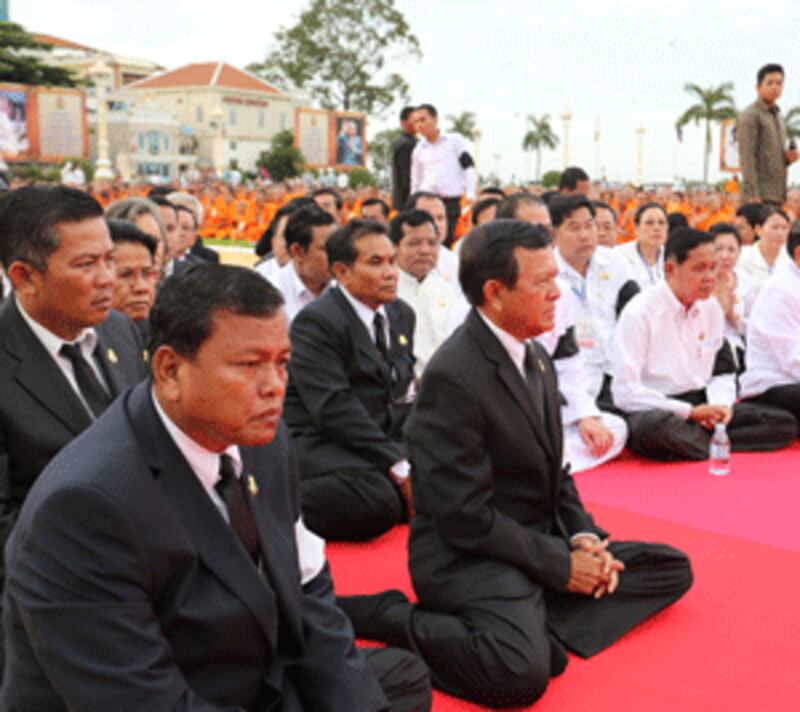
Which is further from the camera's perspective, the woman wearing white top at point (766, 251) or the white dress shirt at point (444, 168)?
the white dress shirt at point (444, 168)

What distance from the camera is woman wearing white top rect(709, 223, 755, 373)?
5953 mm

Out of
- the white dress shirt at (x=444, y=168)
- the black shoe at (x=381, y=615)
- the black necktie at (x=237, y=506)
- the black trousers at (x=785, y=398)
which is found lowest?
the black shoe at (x=381, y=615)

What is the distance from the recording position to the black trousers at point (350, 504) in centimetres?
351

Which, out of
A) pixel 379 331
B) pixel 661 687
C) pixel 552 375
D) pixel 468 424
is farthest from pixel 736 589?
pixel 379 331

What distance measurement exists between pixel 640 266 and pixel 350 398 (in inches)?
118

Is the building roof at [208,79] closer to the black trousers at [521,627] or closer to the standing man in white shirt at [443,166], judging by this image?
the standing man in white shirt at [443,166]

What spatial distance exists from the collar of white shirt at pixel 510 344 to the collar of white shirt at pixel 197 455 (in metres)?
1.23

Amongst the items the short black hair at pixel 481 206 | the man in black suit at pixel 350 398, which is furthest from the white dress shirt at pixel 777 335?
the man in black suit at pixel 350 398

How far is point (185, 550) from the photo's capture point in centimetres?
146

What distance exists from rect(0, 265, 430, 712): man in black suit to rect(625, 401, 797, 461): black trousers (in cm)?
304

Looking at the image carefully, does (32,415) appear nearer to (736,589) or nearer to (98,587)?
(98,587)

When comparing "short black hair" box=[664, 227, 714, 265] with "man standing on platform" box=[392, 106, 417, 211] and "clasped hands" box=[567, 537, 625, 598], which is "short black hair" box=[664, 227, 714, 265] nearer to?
"clasped hands" box=[567, 537, 625, 598]

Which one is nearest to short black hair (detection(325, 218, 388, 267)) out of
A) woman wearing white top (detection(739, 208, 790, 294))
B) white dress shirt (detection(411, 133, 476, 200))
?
woman wearing white top (detection(739, 208, 790, 294))

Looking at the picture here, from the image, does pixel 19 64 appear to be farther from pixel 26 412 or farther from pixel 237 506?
pixel 237 506
